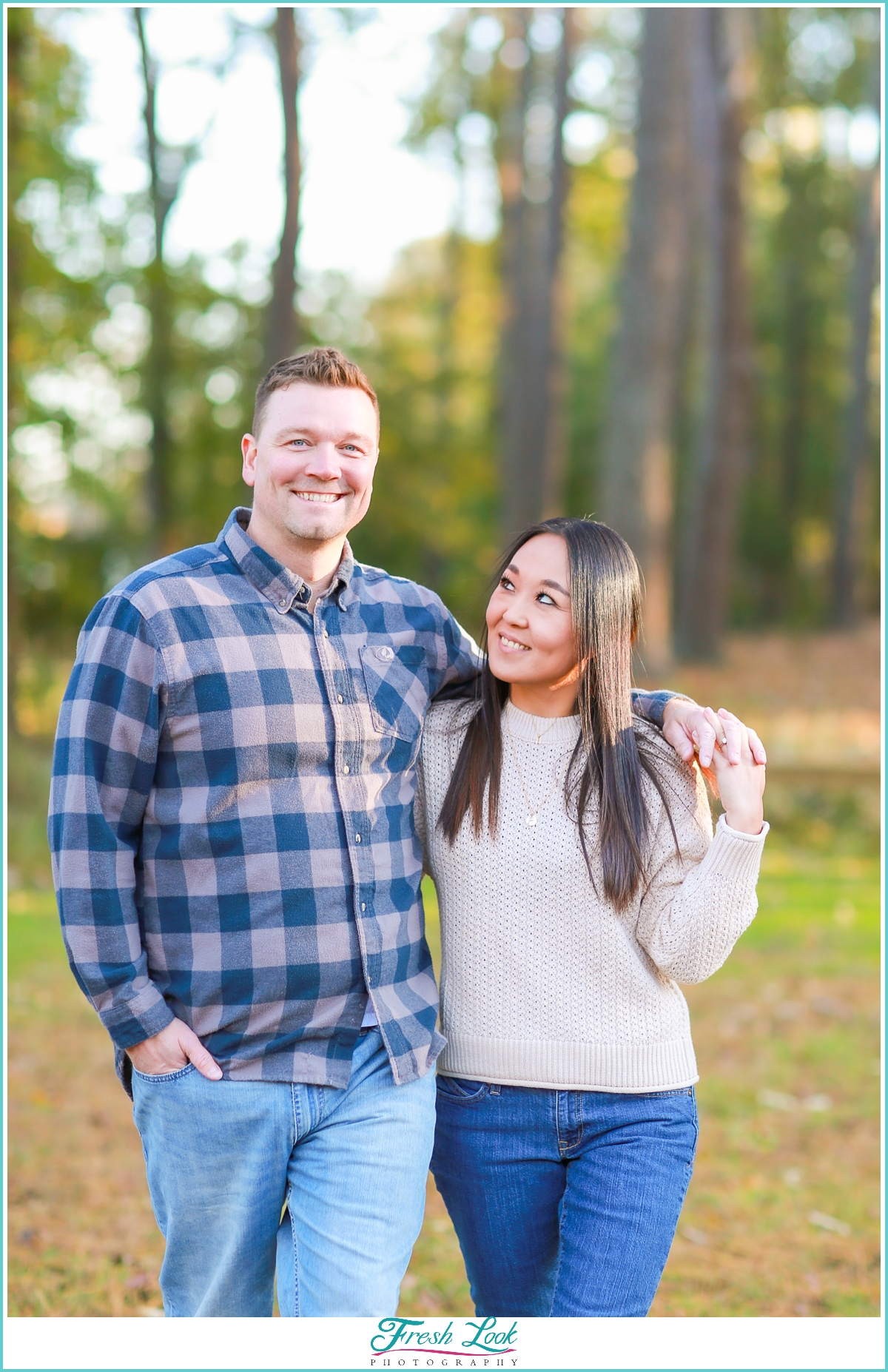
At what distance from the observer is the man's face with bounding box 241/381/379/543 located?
2.50m

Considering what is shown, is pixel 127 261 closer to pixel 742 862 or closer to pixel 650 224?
pixel 650 224

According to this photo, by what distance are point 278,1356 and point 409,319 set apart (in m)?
26.9

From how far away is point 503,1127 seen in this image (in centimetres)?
257

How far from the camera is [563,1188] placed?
8.44 ft

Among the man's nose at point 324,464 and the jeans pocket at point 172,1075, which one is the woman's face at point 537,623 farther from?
the jeans pocket at point 172,1075

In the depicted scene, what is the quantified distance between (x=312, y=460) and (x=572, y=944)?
115 centimetres

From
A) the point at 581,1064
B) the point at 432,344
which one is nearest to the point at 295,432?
the point at 581,1064

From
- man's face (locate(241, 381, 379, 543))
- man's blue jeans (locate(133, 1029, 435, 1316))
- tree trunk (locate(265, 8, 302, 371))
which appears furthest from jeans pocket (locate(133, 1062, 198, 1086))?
tree trunk (locate(265, 8, 302, 371))

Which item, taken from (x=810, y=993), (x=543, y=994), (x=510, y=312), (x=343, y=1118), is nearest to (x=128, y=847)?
(x=343, y=1118)

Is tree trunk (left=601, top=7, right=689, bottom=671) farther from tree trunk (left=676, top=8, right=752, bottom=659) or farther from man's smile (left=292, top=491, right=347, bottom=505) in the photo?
man's smile (left=292, top=491, right=347, bottom=505)

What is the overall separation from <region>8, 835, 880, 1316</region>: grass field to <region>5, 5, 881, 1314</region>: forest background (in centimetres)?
3

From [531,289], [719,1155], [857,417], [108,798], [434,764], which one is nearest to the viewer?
[108,798]

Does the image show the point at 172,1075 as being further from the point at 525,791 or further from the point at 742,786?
the point at 742,786

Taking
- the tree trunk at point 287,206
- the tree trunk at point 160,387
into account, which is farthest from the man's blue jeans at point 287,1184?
the tree trunk at point 160,387
